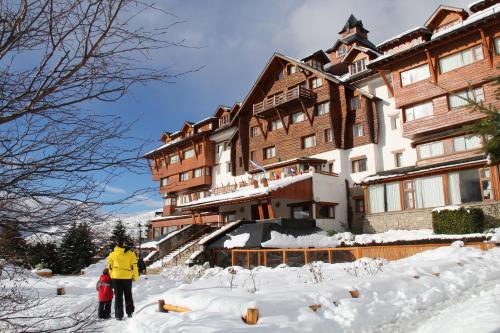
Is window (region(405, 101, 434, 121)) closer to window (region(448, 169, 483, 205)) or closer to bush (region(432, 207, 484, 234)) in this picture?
window (region(448, 169, 483, 205))

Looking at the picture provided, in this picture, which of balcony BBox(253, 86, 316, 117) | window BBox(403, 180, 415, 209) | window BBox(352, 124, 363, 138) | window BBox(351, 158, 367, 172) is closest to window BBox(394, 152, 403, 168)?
window BBox(351, 158, 367, 172)

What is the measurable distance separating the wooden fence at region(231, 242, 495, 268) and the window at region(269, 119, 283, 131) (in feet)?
53.8

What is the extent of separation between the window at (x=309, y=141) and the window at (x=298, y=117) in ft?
5.22

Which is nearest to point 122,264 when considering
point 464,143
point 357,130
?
point 464,143

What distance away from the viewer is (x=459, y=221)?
20.0 m

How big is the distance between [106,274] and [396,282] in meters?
6.70

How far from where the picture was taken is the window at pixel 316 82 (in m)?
32.7

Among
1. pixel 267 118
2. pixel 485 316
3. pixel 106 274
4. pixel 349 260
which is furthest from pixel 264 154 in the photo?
pixel 485 316

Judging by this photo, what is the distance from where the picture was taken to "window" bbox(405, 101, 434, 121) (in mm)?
25423

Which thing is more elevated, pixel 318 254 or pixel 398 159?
pixel 398 159

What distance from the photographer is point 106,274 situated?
9.91 meters

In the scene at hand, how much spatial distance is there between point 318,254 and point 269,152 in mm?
17874

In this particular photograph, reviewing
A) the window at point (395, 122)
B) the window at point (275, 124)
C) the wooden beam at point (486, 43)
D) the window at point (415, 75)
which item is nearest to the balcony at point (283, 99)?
the window at point (275, 124)

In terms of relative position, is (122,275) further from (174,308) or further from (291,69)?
(291,69)
